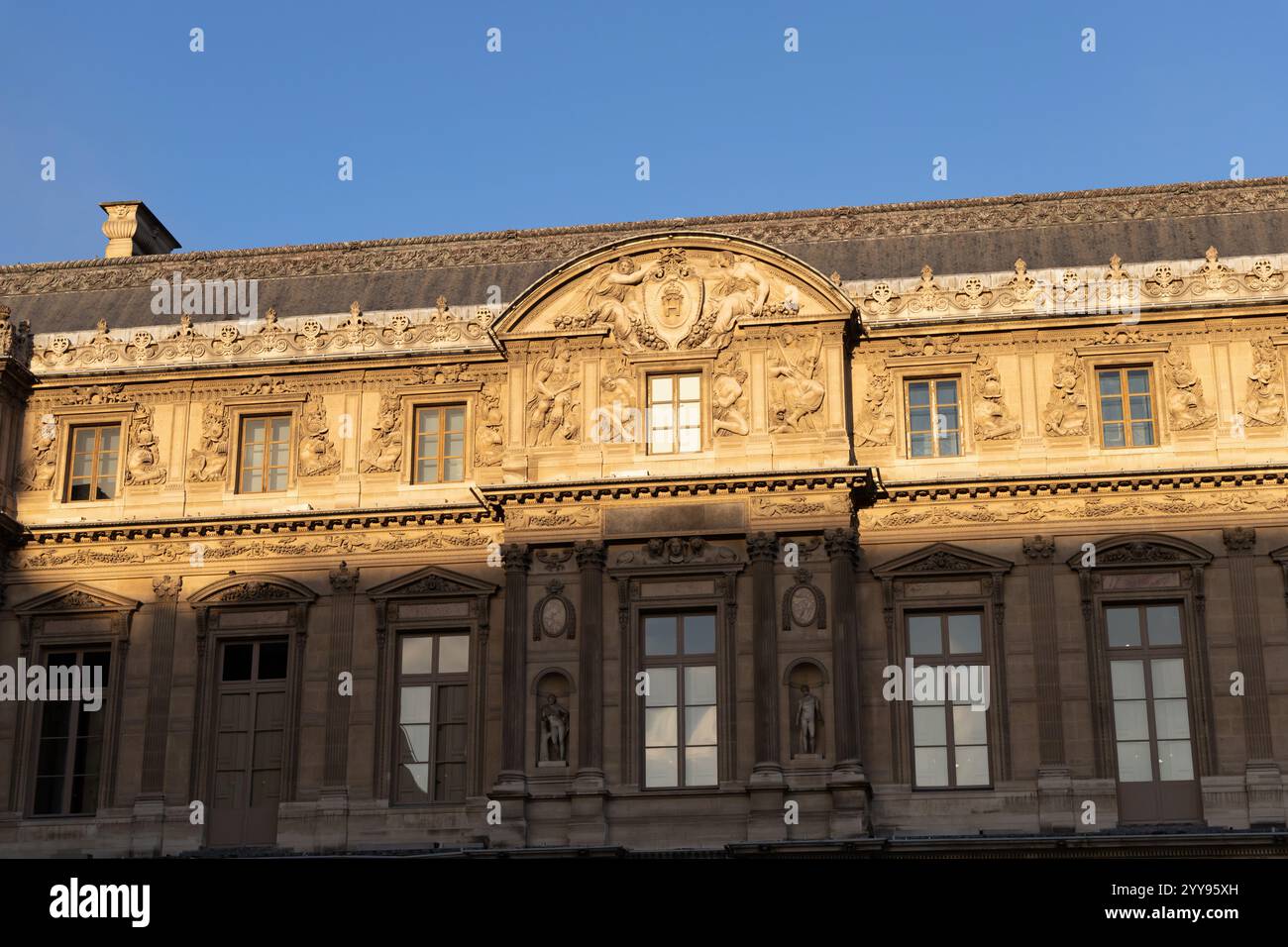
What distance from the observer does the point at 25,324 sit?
3934cm

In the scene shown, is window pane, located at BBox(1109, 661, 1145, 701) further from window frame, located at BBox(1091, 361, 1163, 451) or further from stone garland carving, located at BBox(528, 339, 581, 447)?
stone garland carving, located at BBox(528, 339, 581, 447)

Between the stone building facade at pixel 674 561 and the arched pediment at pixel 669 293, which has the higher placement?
the arched pediment at pixel 669 293

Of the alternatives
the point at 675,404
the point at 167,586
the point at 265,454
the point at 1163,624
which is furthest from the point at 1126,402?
the point at 167,586

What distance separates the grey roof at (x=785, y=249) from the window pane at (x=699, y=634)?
27.7 feet

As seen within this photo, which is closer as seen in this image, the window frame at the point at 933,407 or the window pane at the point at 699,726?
the window pane at the point at 699,726

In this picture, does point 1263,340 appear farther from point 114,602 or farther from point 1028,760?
point 114,602

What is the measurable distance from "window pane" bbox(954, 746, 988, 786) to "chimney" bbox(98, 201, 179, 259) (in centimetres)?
2313

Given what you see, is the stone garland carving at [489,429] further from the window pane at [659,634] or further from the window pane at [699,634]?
the window pane at [699,634]

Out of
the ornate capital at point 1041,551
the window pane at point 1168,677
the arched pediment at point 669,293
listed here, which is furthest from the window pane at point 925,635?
the arched pediment at point 669,293

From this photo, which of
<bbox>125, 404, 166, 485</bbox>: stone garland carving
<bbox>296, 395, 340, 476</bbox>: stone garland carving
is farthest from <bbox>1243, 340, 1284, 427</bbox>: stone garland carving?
<bbox>125, 404, 166, 485</bbox>: stone garland carving

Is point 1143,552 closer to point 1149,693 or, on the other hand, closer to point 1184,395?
point 1149,693

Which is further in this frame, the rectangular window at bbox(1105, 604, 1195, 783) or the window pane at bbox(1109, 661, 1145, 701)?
the window pane at bbox(1109, 661, 1145, 701)

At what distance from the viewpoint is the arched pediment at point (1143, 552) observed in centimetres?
3453

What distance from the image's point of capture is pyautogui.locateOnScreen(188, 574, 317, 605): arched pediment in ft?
121
